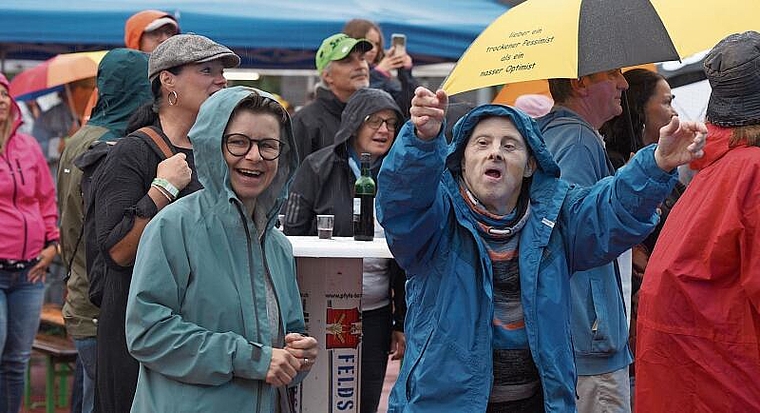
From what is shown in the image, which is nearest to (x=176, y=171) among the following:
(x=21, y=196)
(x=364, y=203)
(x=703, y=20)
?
(x=364, y=203)

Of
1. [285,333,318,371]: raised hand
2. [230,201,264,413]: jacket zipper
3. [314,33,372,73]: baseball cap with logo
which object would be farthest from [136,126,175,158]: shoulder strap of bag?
[314,33,372,73]: baseball cap with logo

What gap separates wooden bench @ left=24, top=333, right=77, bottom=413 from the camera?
8859 millimetres

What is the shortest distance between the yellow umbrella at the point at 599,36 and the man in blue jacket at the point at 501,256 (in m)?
0.89

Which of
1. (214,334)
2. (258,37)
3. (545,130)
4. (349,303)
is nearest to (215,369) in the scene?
(214,334)

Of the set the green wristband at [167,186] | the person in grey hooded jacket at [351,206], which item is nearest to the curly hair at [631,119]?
the person in grey hooded jacket at [351,206]

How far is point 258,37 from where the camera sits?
11820 mm

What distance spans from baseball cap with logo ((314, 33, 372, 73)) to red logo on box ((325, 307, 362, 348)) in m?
2.63

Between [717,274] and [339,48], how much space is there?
3.71m

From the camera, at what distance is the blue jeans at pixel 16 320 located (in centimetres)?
705

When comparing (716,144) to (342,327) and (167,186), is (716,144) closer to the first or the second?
(342,327)

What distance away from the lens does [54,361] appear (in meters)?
8.93

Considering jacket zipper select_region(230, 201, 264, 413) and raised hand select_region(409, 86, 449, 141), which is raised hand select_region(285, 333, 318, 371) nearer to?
jacket zipper select_region(230, 201, 264, 413)

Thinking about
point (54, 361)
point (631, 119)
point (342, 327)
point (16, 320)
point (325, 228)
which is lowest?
point (54, 361)

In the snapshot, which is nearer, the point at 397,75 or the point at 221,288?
the point at 221,288
